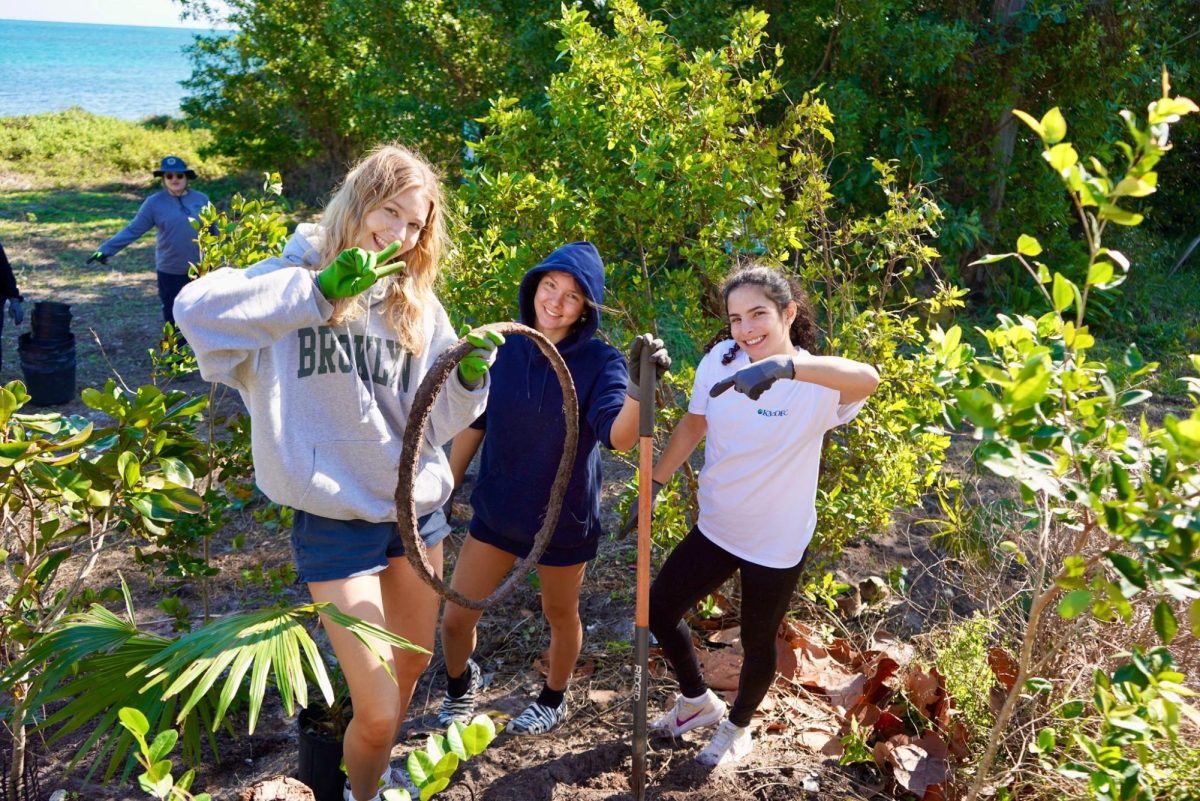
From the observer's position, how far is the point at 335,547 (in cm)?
247

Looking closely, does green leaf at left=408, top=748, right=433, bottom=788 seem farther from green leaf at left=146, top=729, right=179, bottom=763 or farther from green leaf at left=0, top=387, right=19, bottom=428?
green leaf at left=0, top=387, right=19, bottom=428

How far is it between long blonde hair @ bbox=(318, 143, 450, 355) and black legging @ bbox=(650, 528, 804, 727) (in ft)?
3.25

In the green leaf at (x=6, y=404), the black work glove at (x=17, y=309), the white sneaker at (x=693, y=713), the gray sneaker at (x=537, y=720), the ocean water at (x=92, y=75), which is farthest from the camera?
the ocean water at (x=92, y=75)

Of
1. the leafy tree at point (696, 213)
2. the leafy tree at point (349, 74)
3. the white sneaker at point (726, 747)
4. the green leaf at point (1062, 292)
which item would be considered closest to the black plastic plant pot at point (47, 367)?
the leafy tree at point (349, 74)

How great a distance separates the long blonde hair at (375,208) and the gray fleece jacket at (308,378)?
34 mm

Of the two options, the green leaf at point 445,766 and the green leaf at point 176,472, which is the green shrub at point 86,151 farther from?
the green leaf at point 445,766

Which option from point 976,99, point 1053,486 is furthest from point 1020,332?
point 976,99

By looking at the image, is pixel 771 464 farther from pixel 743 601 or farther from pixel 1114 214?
pixel 1114 214

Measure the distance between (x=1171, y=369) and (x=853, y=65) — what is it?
327 centimetres

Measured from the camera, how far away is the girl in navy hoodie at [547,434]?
9.75ft

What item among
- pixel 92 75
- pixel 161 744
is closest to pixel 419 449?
pixel 161 744

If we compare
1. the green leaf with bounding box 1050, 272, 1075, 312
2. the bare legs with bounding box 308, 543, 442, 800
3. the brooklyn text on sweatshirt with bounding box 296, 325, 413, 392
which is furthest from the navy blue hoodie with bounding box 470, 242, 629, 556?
the green leaf with bounding box 1050, 272, 1075, 312

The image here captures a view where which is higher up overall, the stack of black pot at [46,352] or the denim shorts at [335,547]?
the denim shorts at [335,547]

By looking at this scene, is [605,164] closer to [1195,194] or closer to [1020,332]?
[1020,332]
